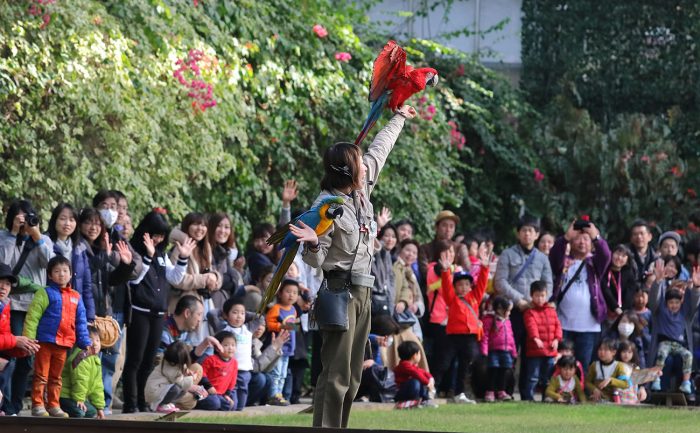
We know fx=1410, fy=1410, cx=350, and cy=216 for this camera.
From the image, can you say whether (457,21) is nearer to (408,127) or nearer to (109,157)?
(408,127)

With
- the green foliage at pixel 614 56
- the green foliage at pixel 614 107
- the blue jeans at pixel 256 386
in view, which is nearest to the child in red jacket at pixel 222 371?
the blue jeans at pixel 256 386

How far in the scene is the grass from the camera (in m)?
10.3

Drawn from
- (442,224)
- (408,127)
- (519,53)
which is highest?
(519,53)

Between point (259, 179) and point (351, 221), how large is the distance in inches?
351

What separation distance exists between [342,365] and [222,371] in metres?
4.15

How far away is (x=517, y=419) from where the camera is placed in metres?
11.2

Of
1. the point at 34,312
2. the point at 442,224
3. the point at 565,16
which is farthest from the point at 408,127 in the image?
the point at 34,312

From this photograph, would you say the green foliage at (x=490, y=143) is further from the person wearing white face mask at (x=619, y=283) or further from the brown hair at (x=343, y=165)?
the brown hair at (x=343, y=165)

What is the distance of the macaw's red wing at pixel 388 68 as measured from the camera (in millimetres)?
8039

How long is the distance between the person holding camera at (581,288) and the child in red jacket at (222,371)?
4103 millimetres

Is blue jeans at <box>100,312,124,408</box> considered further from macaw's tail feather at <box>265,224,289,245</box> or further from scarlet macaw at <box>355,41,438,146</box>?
scarlet macaw at <box>355,41,438,146</box>

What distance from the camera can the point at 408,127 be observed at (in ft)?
59.5

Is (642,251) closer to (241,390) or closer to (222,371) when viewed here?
(241,390)

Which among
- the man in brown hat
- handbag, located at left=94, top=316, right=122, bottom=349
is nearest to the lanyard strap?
the man in brown hat
